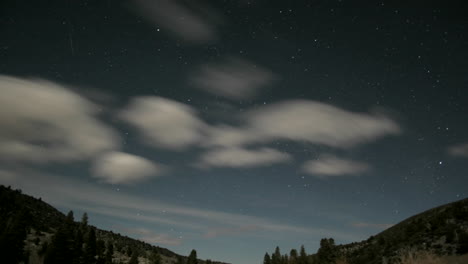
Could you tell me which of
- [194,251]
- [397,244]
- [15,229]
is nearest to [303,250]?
[194,251]

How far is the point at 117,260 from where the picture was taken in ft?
229

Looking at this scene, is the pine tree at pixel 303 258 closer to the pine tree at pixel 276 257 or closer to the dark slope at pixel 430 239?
the pine tree at pixel 276 257

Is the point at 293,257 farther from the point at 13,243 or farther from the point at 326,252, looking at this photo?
the point at 13,243

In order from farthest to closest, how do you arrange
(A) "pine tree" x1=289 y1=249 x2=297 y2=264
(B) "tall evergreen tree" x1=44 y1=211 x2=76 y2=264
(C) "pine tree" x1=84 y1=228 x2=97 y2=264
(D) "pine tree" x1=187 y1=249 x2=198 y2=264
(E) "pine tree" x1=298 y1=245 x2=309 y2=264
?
1. (A) "pine tree" x1=289 y1=249 x2=297 y2=264
2. (E) "pine tree" x1=298 y1=245 x2=309 y2=264
3. (D) "pine tree" x1=187 y1=249 x2=198 y2=264
4. (C) "pine tree" x1=84 y1=228 x2=97 y2=264
5. (B) "tall evergreen tree" x1=44 y1=211 x2=76 y2=264

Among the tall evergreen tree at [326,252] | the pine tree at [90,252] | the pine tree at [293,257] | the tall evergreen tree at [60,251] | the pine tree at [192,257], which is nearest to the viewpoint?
the tall evergreen tree at [60,251]

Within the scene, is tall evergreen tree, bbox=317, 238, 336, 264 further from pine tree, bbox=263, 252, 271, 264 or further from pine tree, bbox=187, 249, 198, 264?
pine tree, bbox=263, 252, 271, 264

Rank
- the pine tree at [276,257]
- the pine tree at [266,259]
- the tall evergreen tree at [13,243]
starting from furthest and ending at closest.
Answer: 1. the pine tree at [276,257]
2. the pine tree at [266,259]
3. the tall evergreen tree at [13,243]

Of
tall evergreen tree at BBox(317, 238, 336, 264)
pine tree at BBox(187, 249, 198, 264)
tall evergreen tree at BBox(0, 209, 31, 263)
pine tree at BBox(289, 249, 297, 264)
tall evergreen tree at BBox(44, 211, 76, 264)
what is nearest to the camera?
tall evergreen tree at BBox(0, 209, 31, 263)

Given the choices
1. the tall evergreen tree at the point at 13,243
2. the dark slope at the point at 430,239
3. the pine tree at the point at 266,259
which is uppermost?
the dark slope at the point at 430,239

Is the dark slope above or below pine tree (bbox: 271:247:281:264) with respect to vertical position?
above

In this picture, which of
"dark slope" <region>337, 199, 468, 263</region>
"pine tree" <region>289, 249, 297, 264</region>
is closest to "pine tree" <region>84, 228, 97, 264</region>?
"dark slope" <region>337, 199, 468, 263</region>

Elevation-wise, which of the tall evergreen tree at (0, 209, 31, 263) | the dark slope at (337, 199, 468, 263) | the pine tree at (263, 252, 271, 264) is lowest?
the pine tree at (263, 252, 271, 264)

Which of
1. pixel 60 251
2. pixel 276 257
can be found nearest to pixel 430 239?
pixel 60 251

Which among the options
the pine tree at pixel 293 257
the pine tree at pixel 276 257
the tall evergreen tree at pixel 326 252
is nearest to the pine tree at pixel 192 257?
the pine tree at pixel 293 257
